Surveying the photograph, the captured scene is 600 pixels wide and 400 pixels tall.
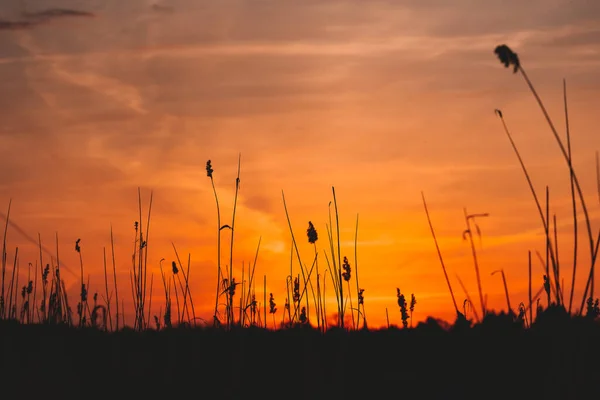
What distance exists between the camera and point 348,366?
352 centimetres

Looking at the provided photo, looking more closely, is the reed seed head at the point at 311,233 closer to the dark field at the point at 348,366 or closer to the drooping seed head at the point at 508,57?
the dark field at the point at 348,366

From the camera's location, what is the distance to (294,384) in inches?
131

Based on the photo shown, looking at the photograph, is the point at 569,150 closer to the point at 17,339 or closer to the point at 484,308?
Result: the point at 484,308

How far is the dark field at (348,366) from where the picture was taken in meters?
3.01

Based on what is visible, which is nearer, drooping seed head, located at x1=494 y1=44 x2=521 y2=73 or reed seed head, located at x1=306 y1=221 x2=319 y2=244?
drooping seed head, located at x1=494 y1=44 x2=521 y2=73

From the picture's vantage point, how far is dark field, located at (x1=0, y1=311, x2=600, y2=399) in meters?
3.01

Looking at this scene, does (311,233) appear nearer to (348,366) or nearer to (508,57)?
(348,366)

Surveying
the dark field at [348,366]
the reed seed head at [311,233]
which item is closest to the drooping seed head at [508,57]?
the dark field at [348,366]

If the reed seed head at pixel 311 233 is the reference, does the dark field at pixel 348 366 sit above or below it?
below

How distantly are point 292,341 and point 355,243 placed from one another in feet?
3.02

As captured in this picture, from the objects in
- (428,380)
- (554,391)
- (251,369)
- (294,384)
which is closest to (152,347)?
(251,369)

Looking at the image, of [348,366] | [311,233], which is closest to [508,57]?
[348,366]

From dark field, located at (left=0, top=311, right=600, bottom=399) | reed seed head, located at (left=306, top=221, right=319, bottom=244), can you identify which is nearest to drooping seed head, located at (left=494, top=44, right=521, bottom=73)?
dark field, located at (left=0, top=311, right=600, bottom=399)

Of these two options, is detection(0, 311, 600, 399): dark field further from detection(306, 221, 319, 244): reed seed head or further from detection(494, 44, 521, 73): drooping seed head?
detection(494, 44, 521, 73): drooping seed head
